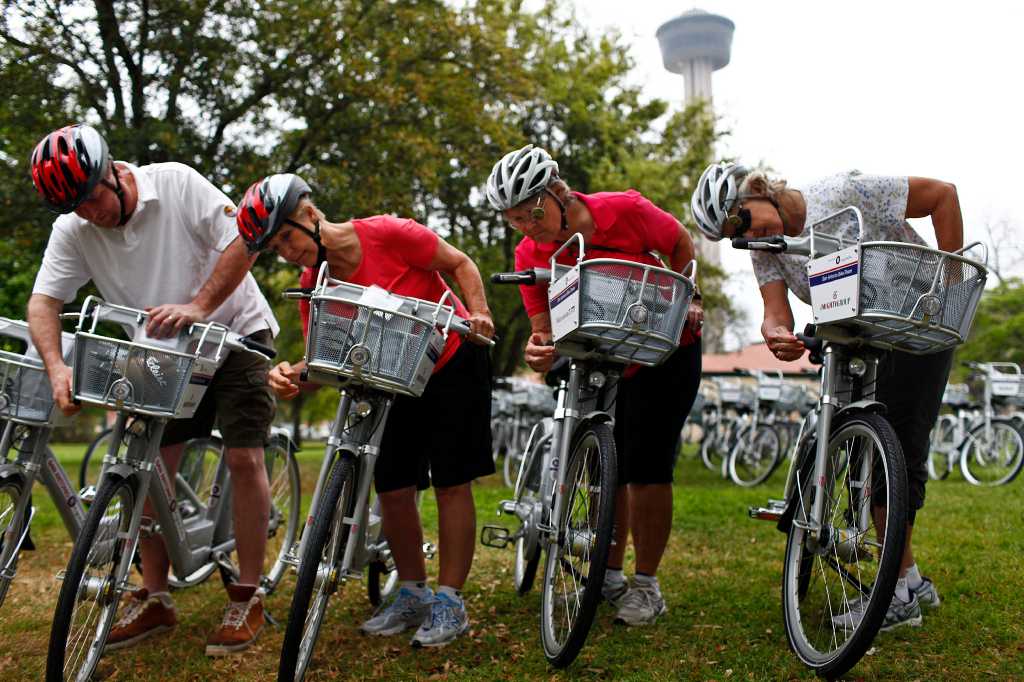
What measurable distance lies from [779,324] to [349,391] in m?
1.58

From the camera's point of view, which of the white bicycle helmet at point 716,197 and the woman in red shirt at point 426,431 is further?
the woman in red shirt at point 426,431

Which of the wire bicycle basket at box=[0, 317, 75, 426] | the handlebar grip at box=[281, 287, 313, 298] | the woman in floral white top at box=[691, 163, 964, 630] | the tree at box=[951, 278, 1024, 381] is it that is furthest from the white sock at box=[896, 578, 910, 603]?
the tree at box=[951, 278, 1024, 381]

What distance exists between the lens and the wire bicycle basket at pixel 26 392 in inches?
131

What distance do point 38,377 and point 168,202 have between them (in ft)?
2.68

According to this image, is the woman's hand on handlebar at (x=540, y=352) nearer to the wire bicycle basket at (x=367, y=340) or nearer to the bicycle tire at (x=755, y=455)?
the wire bicycle basket at (x=367, y=340)

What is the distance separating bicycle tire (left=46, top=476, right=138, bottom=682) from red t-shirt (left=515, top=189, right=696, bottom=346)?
1649 mm

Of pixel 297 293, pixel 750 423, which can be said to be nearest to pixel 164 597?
pixel 297 293

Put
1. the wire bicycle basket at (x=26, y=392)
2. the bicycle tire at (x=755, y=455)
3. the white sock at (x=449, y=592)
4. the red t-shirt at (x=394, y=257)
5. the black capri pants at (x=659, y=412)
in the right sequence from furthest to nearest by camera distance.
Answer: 1. the bicycle tire at (x=755, y=455)
2. the black capri pants at (x=659, y=412)
3. the white sock at (x=449, y=592)
4. the red t-shirt at (x=394, y=257)
5. the wire bicycle basket at (x=26, y=392)

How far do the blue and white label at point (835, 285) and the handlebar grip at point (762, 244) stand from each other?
A: 0.12 meters

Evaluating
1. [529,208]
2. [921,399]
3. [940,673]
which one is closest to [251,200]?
[529,208]

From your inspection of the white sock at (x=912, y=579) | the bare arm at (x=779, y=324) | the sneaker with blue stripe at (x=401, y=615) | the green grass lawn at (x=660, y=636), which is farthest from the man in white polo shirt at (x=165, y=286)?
the white sock at (x=912, y=579)

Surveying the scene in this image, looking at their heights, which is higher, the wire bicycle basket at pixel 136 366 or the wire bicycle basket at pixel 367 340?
the wire bicycle basket at pixel 367 340

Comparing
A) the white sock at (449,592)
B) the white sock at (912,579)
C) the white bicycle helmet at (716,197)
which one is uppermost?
the white bicycle helmet at (716,197)

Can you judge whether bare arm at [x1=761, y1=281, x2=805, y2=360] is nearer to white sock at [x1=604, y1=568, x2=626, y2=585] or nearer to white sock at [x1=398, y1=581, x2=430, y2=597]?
white sock at [x1=604, y1=568, x2=626, y2=585]
